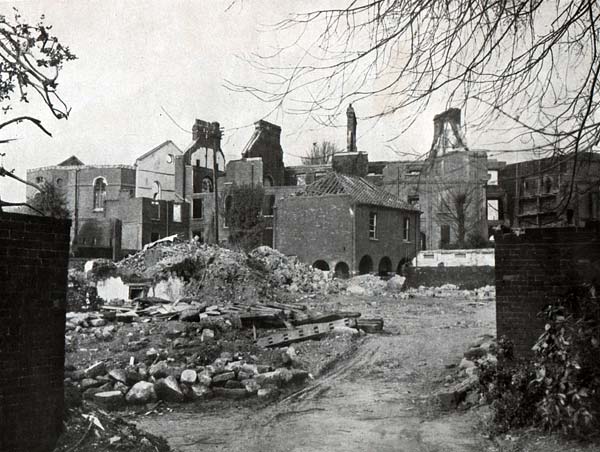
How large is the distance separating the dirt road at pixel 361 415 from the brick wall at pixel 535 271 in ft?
4.65

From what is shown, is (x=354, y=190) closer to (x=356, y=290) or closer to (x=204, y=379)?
(x=356, y=290)

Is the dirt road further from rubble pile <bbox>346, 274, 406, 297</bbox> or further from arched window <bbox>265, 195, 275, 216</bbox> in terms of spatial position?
arched window <bbox>265, 195, 275, 216</bbox>

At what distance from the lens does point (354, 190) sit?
32844mm

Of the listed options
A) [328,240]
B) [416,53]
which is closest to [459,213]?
[328,240]

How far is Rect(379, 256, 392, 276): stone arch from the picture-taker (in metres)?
33.2

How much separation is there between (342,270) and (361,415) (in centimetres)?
2234

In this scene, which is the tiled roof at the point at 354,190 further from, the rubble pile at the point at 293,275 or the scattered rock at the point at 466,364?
the scattered rock at the point at 466,364

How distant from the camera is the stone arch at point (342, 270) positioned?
102 feet

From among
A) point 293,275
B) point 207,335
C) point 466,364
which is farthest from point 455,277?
point 466,364

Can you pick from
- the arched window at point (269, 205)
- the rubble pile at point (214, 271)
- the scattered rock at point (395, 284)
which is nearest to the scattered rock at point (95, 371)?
the rubble pile at point (214, 271)

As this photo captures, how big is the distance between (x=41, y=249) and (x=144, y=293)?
16.1 m

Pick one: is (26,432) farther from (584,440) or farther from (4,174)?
(584,440)

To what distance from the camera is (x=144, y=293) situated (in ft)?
69.4

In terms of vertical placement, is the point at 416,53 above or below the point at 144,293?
above
